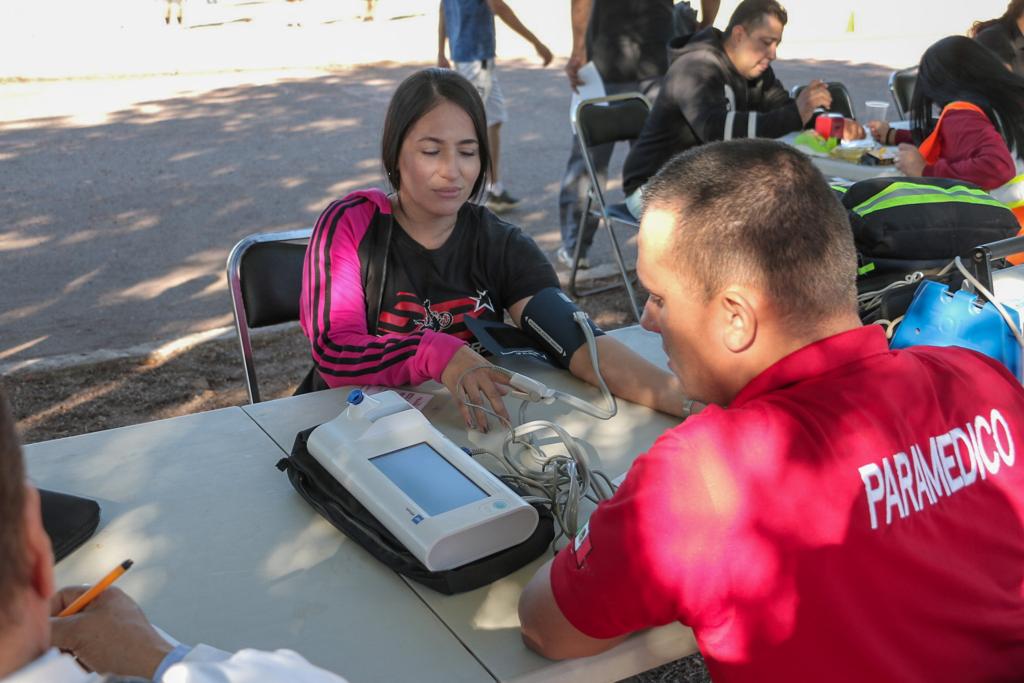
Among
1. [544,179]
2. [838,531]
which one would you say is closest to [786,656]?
[838,531]

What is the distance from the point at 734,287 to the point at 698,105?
3.39 meters

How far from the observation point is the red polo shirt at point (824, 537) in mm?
1173

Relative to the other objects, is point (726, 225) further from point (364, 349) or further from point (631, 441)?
point (364, 349)

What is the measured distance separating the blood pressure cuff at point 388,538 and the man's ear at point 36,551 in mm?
632

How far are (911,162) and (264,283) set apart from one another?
2448 mm

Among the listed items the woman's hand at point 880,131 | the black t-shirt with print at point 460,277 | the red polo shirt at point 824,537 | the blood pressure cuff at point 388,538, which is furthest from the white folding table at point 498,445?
the woman's hand at point 880,131

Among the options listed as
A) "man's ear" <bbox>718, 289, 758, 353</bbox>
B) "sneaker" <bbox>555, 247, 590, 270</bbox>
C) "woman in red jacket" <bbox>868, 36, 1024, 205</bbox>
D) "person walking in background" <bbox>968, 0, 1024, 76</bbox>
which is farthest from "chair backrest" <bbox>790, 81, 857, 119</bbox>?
"man's ear" <bbox>718, 289, 758, 353</bbox>

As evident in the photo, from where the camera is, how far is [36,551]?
92cm

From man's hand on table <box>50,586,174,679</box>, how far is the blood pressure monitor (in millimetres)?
406

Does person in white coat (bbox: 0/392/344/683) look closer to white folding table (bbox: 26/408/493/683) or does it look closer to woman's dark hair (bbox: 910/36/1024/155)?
white folding table (bbox: 26/408/493/683)

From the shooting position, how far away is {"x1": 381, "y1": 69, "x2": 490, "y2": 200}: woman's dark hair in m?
2.52

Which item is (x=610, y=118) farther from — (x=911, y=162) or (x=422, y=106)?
(x=422, y=106)

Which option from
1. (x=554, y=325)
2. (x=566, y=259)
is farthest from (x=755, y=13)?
(x=554, y=325)

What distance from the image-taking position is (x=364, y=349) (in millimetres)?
2195
